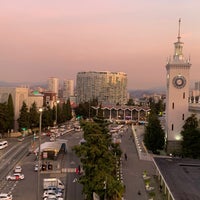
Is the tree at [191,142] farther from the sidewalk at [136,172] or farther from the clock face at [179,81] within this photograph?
the clock face at [179,81]

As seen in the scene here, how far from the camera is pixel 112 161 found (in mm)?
22609

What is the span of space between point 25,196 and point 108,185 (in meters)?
8.13

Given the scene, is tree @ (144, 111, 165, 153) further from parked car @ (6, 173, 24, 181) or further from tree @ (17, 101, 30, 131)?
tree @ (17, 101, 30, 131)

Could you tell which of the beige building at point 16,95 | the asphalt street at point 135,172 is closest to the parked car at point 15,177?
the asphalt street at point 135,172

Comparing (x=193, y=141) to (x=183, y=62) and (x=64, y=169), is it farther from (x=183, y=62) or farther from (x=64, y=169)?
(x=64, y=169)

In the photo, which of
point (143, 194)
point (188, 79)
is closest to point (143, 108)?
point (188, 79)

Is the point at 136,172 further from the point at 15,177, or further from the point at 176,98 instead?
the point at 176,98

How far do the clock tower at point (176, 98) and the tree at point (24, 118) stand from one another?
26.9 m

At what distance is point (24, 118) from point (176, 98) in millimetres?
28322

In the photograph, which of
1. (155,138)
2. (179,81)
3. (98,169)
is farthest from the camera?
(179,81)

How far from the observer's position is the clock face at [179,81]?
134ft

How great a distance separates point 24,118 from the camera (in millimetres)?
58375

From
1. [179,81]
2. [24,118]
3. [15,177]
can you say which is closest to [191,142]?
[179,81]

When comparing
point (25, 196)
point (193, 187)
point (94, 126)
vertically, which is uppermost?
point (94, 126)
